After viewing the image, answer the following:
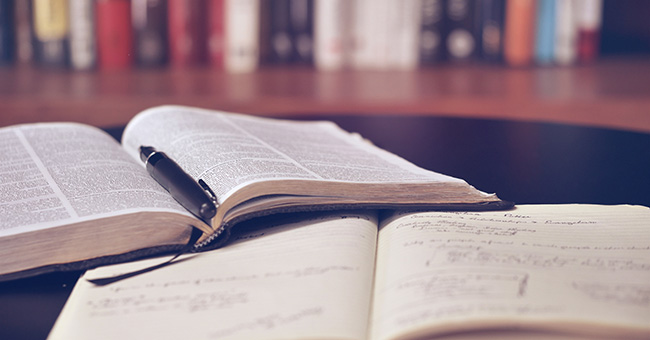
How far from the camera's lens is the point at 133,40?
1.46 m

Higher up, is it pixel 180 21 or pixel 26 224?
pixel 180 21

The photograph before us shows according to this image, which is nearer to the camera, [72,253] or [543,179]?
[72,253]

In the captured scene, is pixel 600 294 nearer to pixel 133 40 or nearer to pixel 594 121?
pixel 594 121

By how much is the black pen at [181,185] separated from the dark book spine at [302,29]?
0.96 m

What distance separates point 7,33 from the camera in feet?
4.80

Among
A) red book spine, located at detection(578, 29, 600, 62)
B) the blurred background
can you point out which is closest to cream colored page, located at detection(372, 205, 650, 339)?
the blurred background

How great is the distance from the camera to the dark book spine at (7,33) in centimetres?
144

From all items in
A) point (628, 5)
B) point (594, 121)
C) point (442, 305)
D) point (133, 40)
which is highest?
point (628, 5)

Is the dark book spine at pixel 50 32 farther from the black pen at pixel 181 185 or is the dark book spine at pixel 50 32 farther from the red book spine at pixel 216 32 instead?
the black pen at pixel 181 185

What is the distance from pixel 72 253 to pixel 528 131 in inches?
23.5

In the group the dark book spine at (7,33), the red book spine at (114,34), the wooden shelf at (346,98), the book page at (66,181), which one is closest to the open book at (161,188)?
the book page at (66,181)

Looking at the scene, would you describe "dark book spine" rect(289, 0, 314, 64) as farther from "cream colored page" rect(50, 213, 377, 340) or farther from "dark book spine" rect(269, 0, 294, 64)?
"cream colored page" rect(50, 213, 377, 340)

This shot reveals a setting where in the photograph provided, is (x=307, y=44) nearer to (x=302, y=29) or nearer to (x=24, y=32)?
(x=302, y=29)

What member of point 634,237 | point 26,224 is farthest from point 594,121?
point 26,224
